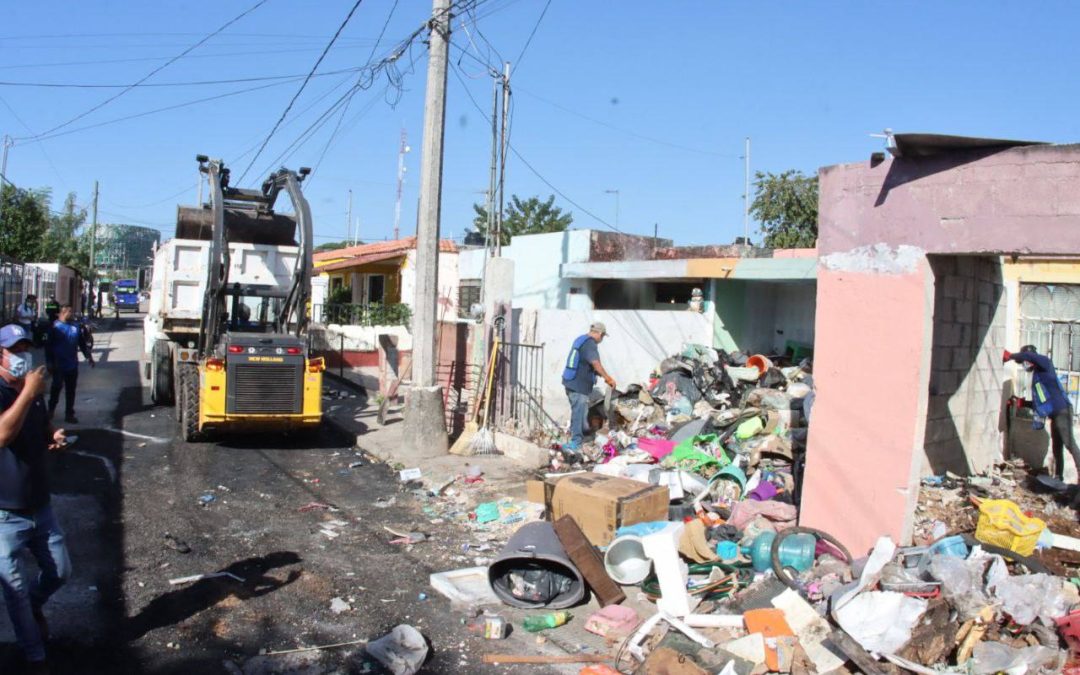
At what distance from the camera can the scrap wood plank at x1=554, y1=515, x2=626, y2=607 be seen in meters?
5.35

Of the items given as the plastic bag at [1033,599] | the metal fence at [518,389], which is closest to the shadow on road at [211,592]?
the plastic bag at [1033,599]

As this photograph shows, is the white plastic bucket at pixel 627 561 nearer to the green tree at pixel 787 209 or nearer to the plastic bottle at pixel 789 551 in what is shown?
the plastic bottle at pixel 789 551

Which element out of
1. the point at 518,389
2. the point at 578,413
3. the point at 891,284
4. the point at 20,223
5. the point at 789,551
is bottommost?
the point at 789,551

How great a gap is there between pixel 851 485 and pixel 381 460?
601cm

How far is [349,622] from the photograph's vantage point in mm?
4992

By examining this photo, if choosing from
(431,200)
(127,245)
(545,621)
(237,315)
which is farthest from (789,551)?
(127,245)

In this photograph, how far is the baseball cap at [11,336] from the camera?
408 centimetres

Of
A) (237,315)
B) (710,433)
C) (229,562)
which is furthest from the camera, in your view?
(237,315)

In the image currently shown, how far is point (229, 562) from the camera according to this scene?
19.5 feet

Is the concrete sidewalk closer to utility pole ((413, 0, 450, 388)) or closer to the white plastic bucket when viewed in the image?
utility pole ((413, 0, 450, 388))

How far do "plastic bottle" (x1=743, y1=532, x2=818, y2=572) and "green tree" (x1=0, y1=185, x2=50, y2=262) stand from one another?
31710 mm

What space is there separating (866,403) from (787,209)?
20.0 meters

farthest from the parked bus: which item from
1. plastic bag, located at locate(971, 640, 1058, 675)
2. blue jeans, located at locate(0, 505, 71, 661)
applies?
plastic bag, located at locate(971, 640, 1058, 675)

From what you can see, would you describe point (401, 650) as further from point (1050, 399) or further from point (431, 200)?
point (1050, 399)
